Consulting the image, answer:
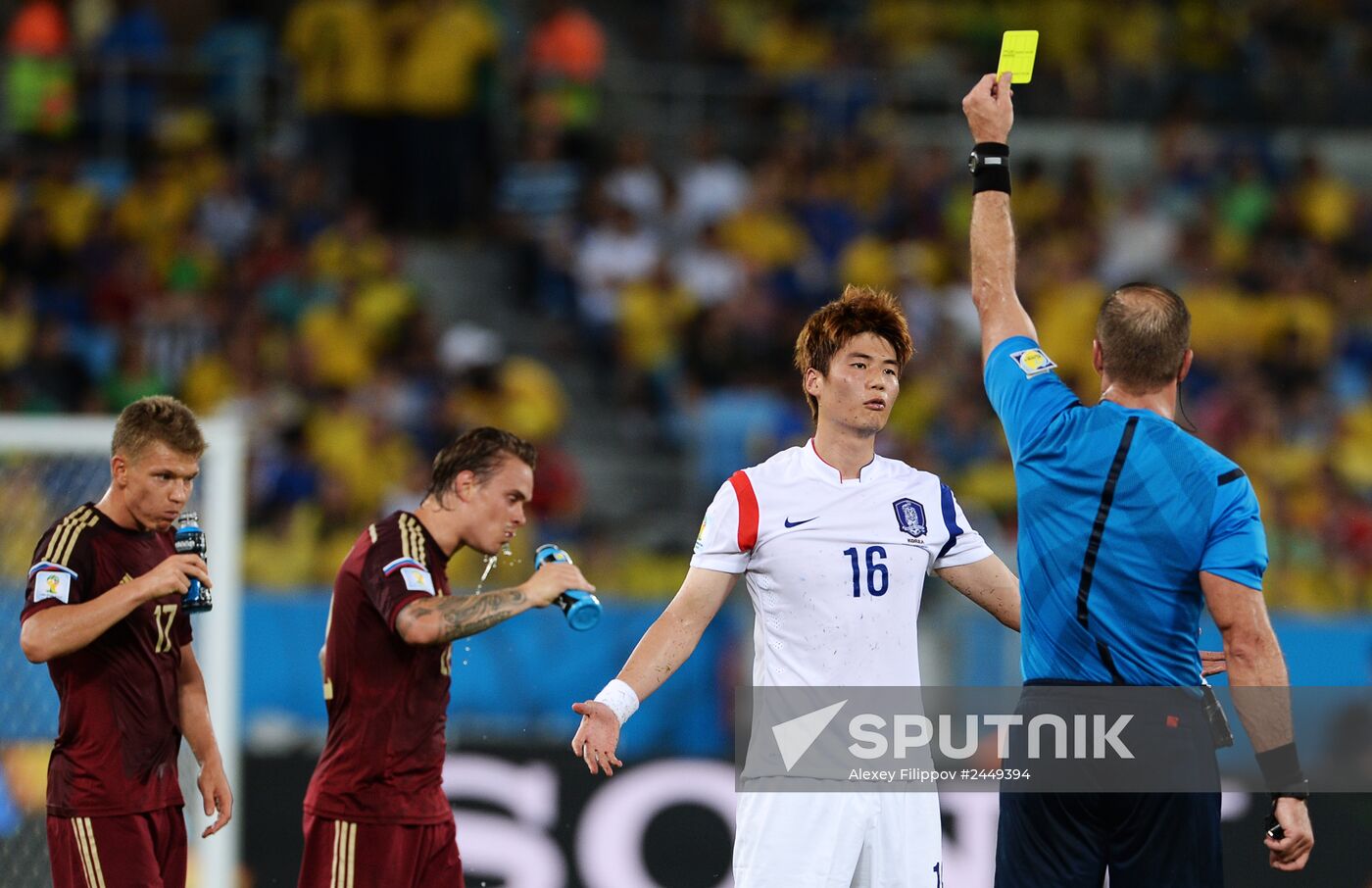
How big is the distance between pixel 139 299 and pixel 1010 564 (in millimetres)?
7779

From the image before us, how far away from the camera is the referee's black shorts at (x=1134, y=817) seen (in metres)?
5.16

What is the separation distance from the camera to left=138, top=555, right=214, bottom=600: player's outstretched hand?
18.1 feet

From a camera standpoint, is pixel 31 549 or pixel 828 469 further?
pixel 31 549

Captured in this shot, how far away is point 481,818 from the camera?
8289mm

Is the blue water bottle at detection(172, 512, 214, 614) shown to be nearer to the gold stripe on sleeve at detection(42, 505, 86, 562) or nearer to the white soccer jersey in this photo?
the gold stripe on sleeve at detection(42, 505, 86, 562)

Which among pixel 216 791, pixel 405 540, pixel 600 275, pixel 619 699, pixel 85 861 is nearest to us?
pixel 619 699

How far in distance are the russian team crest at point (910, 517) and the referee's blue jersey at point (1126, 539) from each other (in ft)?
1.18

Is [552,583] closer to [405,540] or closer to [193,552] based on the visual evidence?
[405,540]

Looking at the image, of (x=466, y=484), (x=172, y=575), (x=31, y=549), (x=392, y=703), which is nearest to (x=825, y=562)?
(x=466, y=484)

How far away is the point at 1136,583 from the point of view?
5.20 meters

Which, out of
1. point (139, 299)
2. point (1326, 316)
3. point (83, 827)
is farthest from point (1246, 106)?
point (83, 827)

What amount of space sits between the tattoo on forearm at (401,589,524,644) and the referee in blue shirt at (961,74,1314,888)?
1.60 m

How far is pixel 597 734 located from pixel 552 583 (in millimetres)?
540

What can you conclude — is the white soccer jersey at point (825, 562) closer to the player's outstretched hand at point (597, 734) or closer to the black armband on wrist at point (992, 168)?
the player's outstretched hand at point (597, 734)
